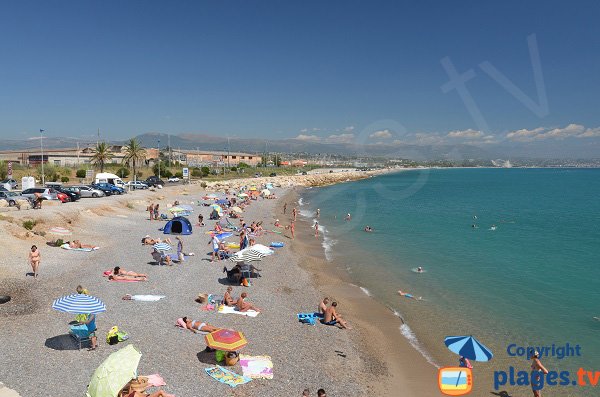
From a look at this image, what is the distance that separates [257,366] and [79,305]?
183 inches

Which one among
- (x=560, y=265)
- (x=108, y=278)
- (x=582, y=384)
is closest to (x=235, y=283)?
(x=108, y=278)

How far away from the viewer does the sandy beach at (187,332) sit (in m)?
9.34

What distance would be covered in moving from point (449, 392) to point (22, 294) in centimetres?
1315

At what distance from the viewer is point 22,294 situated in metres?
13.5

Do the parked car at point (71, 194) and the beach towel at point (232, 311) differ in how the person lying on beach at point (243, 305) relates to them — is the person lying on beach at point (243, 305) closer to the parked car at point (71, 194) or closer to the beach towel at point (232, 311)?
the beach towel at point (232, 311)

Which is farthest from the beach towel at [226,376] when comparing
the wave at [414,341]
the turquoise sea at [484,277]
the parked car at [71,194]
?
the parked car at [71,194]

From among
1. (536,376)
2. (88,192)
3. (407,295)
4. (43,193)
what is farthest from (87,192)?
(536,376)

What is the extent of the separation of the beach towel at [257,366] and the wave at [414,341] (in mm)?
5028

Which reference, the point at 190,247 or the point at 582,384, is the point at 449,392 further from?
the point at 190,247

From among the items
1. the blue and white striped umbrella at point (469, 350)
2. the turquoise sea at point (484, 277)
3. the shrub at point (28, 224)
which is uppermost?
the shrub at point (28, 224)

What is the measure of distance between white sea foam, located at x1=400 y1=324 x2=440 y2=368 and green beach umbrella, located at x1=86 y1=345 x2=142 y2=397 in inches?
336

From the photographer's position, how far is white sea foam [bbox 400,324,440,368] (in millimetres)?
12522

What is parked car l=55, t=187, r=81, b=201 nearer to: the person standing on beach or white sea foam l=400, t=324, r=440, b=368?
white sea foam l=400, t=324, r=440, b=368

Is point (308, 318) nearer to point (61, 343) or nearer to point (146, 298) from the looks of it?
point (146, 298)
